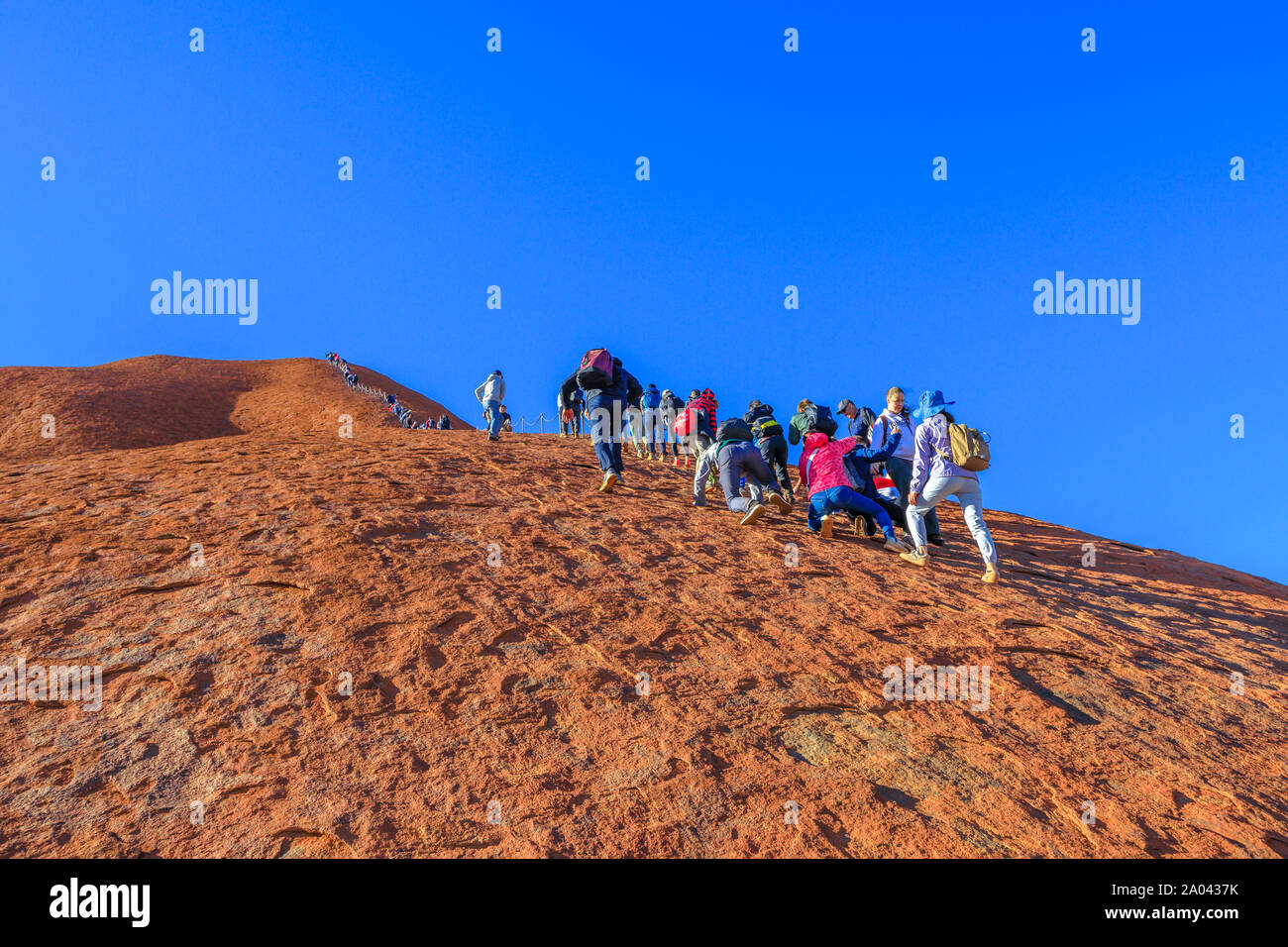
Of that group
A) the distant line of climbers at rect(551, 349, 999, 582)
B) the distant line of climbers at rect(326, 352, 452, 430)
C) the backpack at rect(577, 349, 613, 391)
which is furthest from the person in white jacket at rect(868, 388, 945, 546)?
the distant line of climbers at rect(326, 352, 452, 430)

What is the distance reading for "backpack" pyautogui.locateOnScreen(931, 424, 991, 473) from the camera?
7.18 meters

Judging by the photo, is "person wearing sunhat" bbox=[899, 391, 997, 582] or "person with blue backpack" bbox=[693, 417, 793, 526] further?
"person with blue backpack" bbox=[693, 417, 793, 526]

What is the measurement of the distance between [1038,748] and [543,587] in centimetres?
385

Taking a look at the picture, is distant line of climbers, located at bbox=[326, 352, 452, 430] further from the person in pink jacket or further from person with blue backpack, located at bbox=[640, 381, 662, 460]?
the person in pink jacket

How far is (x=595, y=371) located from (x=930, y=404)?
4.53 m

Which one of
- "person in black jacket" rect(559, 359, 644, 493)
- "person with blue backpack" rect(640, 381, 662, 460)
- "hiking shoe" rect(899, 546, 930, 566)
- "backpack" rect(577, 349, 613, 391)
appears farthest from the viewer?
"person with blue backpack" rect(640, 381, 662, 460)

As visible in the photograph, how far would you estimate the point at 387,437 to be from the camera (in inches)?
539

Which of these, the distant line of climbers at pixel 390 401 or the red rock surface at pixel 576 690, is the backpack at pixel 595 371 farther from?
the distant line of climbers at pixel 390 401

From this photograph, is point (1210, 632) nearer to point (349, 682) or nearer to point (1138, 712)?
point (1138, 712)

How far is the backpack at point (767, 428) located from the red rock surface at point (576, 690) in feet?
6.32

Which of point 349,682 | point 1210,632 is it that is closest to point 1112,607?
point 1210,632

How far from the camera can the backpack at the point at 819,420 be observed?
9180 mm

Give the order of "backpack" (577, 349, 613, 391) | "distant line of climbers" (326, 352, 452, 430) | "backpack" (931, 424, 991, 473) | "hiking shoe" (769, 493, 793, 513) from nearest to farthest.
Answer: "backpack" (931, 424, 991, 473)
"hiking shoe" (769, 493, 793, 513)
"backpack" (577, 349, 613, 391)
"distant line of climbers" (326, 352, 452, 430)

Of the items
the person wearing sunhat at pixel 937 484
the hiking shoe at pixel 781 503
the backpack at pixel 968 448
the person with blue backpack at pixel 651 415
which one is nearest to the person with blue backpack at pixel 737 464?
the hiking shoe at pixel 781 503
